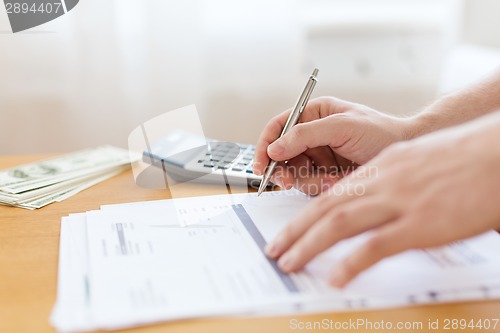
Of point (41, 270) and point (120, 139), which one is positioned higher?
point (41, 270)

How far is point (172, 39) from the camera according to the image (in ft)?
5.19

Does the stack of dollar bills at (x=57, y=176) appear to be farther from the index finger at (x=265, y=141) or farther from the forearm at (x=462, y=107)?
the forearm at (x=462, y=107)

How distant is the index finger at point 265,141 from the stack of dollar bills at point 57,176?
260 millimetres

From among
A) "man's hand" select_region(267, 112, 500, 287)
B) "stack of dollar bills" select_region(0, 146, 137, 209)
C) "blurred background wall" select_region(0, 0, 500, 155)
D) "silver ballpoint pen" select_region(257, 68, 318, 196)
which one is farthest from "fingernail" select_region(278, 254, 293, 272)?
"blurred background wall" select_region(0, 0, 500, 155)

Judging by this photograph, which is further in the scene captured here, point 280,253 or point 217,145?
point 217,145

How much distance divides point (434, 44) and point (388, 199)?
1339 mm

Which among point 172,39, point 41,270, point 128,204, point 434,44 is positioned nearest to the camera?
point 41,270

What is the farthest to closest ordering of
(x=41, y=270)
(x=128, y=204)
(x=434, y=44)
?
(x=434, y=44) → (x=128, y=204) → (x=41, y=270)

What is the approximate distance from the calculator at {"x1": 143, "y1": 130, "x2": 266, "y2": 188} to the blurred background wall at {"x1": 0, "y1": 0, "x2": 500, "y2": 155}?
67cm

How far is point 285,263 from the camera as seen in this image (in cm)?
52

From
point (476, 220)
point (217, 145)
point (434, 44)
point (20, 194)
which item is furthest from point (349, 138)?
point (434, 44)

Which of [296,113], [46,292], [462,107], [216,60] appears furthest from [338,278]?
[216,60]

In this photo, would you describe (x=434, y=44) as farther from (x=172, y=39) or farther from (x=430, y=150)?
(x=430, y=150)

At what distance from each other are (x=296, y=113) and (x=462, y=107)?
28 cm
